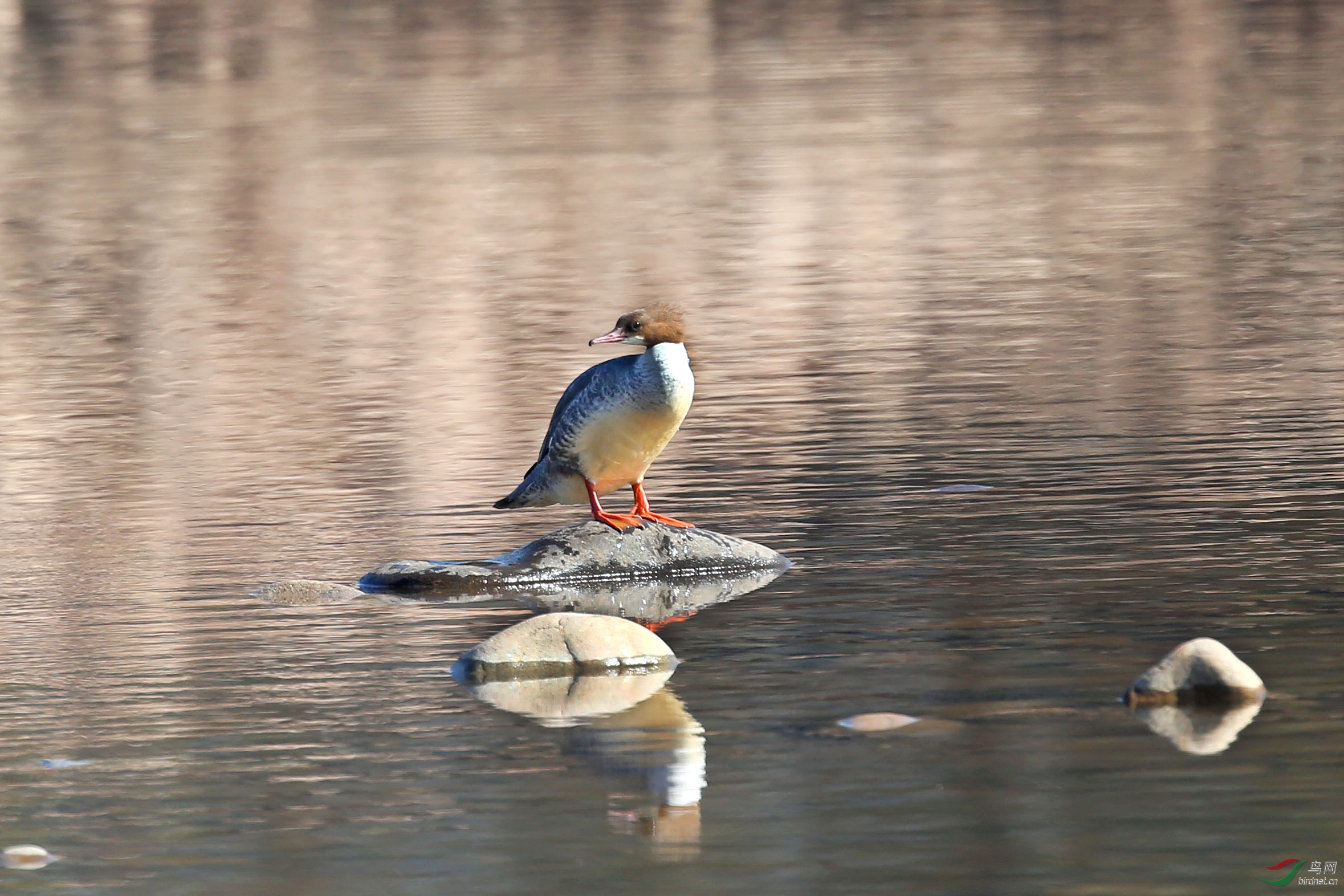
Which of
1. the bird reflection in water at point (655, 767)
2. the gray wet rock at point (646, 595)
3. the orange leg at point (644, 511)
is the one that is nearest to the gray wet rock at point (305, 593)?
the gray wet rock at point (646, 595)

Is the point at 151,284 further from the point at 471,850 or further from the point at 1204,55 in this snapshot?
the point at 1204,55

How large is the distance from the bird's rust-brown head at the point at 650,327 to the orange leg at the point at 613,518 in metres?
0.79

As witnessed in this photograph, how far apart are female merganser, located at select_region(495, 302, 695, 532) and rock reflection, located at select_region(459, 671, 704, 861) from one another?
2.33 meters

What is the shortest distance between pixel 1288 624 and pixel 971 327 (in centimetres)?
1151

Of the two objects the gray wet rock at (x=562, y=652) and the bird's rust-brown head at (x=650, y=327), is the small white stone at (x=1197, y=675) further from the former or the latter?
the bird's rust-brown head at (x=650, y=327)

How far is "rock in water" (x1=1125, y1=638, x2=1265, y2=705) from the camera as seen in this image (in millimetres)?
Result: 8633

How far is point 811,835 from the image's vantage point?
24.4 feet

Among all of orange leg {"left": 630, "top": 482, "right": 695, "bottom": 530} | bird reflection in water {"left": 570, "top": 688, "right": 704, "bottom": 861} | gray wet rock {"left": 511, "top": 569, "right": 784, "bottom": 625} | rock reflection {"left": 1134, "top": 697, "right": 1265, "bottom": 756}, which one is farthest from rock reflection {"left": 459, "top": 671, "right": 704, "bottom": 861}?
orange leg {"left": 630, "top": 482, "right": 695, "bottom": 530}

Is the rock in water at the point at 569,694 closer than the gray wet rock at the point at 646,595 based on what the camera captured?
Yes

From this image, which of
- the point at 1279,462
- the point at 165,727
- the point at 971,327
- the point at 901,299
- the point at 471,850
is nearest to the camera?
the point at 471,850

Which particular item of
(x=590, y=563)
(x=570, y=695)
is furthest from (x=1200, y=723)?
(x=590, y=563)

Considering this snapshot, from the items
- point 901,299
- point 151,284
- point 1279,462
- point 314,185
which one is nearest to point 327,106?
point 314,185

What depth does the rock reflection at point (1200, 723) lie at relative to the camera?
321 inches

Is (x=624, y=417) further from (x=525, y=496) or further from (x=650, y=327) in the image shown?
(x=525, y=496)
